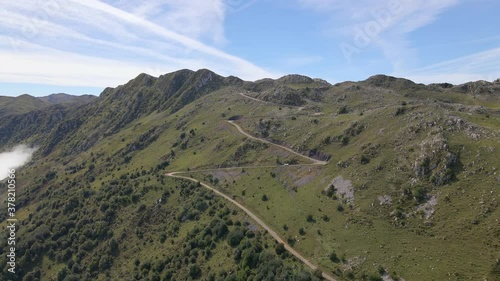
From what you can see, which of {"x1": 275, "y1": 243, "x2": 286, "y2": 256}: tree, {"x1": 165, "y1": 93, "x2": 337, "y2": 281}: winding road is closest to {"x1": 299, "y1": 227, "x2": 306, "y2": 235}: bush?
{"x1": 165, "y1": 93, "x2": 337, "y2": 281}: winding road

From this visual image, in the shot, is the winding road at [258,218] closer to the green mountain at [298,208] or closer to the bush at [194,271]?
the green mountain at [298,208]

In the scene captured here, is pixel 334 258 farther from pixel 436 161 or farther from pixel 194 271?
pixel 194 271

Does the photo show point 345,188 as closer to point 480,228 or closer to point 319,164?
point 319,164

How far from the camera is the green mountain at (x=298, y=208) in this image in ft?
224

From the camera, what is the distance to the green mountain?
6838cm

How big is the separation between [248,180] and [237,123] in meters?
60.0

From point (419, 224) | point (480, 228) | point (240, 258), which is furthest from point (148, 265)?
point (480, 228)

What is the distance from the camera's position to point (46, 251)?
450ft

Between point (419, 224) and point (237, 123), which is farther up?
point (237, 123)

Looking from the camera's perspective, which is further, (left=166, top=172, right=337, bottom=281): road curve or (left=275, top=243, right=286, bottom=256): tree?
(left=275, top=243, right=286, bottom=256): tree

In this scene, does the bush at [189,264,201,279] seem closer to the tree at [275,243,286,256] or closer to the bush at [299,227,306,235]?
the tree at [275,243,286,256]

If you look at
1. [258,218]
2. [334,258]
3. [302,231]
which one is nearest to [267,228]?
[258,218]

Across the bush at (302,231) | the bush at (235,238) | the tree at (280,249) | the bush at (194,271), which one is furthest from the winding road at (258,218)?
the bush at (194,271)

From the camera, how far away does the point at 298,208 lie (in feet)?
309
